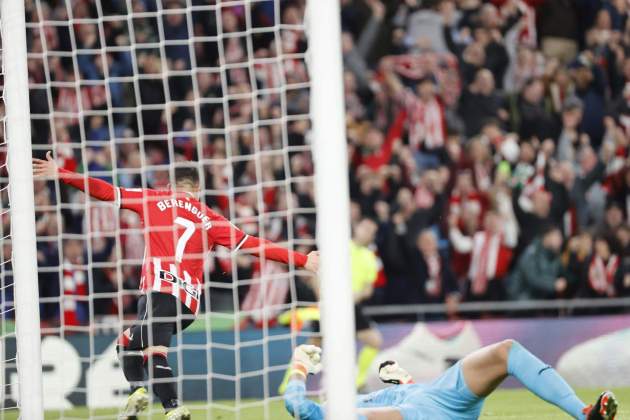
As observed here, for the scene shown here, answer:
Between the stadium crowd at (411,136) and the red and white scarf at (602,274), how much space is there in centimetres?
1

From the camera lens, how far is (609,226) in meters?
12.6

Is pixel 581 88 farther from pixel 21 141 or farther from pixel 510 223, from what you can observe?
pixel 21 141

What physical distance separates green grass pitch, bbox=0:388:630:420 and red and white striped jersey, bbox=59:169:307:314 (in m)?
1.12

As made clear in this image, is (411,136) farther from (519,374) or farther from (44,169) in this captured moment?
(519,374)

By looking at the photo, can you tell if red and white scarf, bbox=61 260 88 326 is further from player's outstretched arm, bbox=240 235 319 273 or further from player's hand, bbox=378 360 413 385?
player's hand, bbox=378 360 413 385

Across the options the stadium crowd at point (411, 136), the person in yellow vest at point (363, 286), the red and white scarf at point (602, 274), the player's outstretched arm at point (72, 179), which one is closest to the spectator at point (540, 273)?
the stadium crowd at point (411, 136)

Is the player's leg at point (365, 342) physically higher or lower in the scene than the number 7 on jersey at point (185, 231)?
lower

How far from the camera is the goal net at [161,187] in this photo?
421 inches

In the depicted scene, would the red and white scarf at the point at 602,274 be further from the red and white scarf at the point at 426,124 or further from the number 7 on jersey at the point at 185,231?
the number 7 on jersey at the point at 185,231

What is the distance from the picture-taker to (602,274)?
12227 mm

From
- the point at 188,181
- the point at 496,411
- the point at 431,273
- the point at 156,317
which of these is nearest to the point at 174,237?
the point at 188,181

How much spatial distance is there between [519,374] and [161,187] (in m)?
6.35

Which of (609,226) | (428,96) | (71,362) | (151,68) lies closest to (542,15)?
(428,96)

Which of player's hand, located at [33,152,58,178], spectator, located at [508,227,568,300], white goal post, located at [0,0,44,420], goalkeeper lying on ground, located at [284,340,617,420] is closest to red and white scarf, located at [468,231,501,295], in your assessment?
spectator, located at [508,227,568,300]
